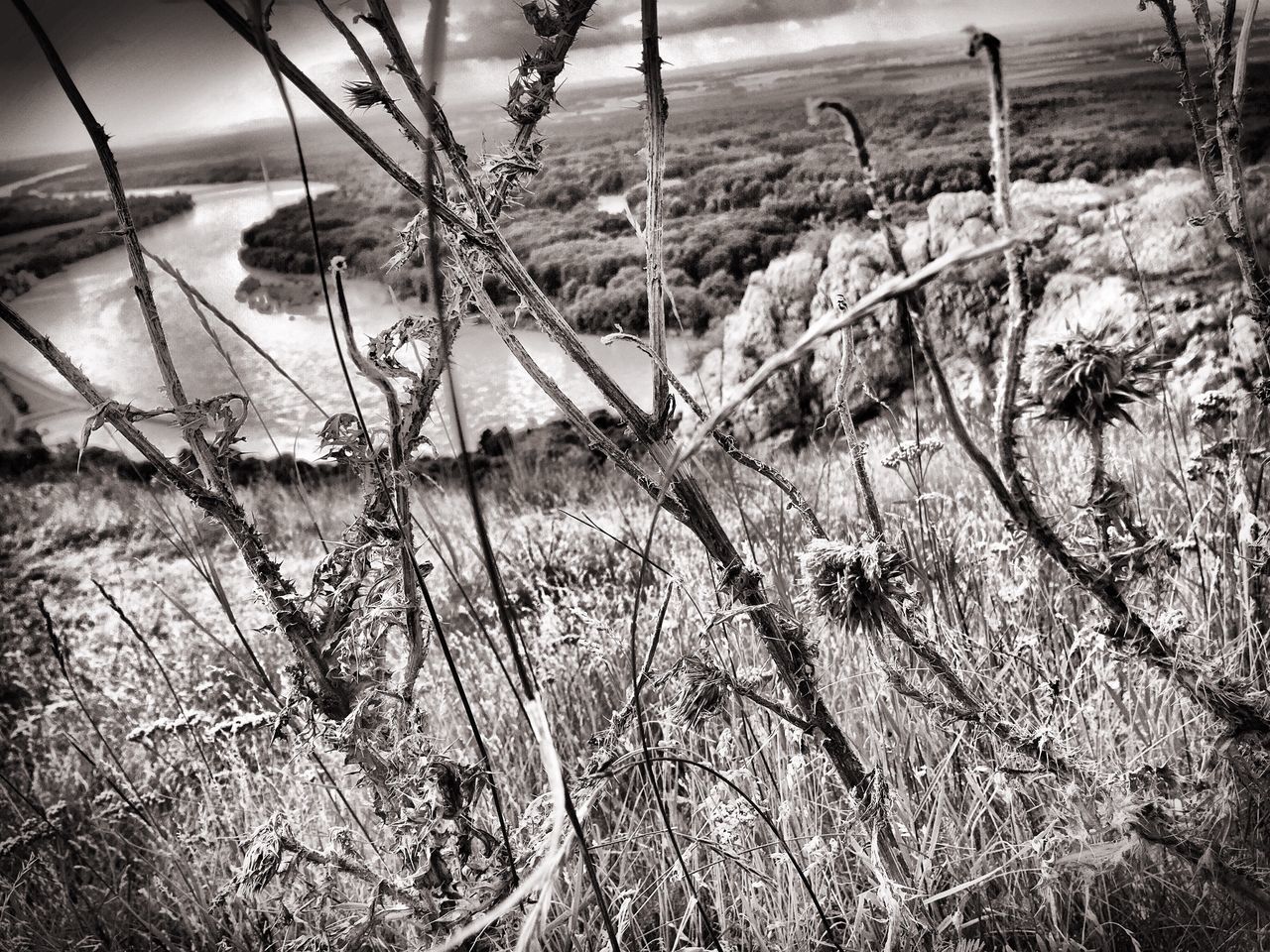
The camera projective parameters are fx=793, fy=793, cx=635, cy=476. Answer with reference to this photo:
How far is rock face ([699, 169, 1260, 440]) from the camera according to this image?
155 inches

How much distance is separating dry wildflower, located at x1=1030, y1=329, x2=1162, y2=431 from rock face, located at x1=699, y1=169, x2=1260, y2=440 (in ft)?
10.9

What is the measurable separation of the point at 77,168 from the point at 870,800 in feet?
19.4

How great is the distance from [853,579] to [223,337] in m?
4.76

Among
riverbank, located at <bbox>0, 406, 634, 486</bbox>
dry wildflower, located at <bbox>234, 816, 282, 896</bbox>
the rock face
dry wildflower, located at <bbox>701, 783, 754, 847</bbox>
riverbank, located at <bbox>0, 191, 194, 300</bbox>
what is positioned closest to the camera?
dry wildflower, located at <bbox>234, 816, 282, 896</bbox>

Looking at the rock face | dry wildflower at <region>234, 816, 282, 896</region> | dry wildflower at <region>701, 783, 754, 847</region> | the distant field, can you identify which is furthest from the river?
dry wildflower at <region>234, 816, 282, 896</region>

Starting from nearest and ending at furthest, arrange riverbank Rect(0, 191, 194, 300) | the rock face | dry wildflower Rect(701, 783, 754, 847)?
dry wildflower Rect(701, 783, 754, 847) → the rock face → riverbank Rect(0, 191, 194, 300)

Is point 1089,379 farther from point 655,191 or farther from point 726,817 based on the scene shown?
point 726,817

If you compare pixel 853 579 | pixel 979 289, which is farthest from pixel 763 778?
pixel 979 289

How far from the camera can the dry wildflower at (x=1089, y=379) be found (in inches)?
23.6

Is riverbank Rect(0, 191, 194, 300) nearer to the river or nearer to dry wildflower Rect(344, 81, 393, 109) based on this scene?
the river

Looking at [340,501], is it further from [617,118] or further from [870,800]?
[870,800]

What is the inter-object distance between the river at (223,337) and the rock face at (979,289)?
66 cm

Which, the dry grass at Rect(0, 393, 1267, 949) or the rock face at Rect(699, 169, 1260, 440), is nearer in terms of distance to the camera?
the dry grass at Rect(0, 393, 1267, 949)

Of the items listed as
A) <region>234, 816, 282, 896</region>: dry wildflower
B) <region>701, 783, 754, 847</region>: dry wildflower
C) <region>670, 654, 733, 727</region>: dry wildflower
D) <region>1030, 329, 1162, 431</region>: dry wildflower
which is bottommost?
<region>701, 783, 754, 847</region>: dry wildflower
